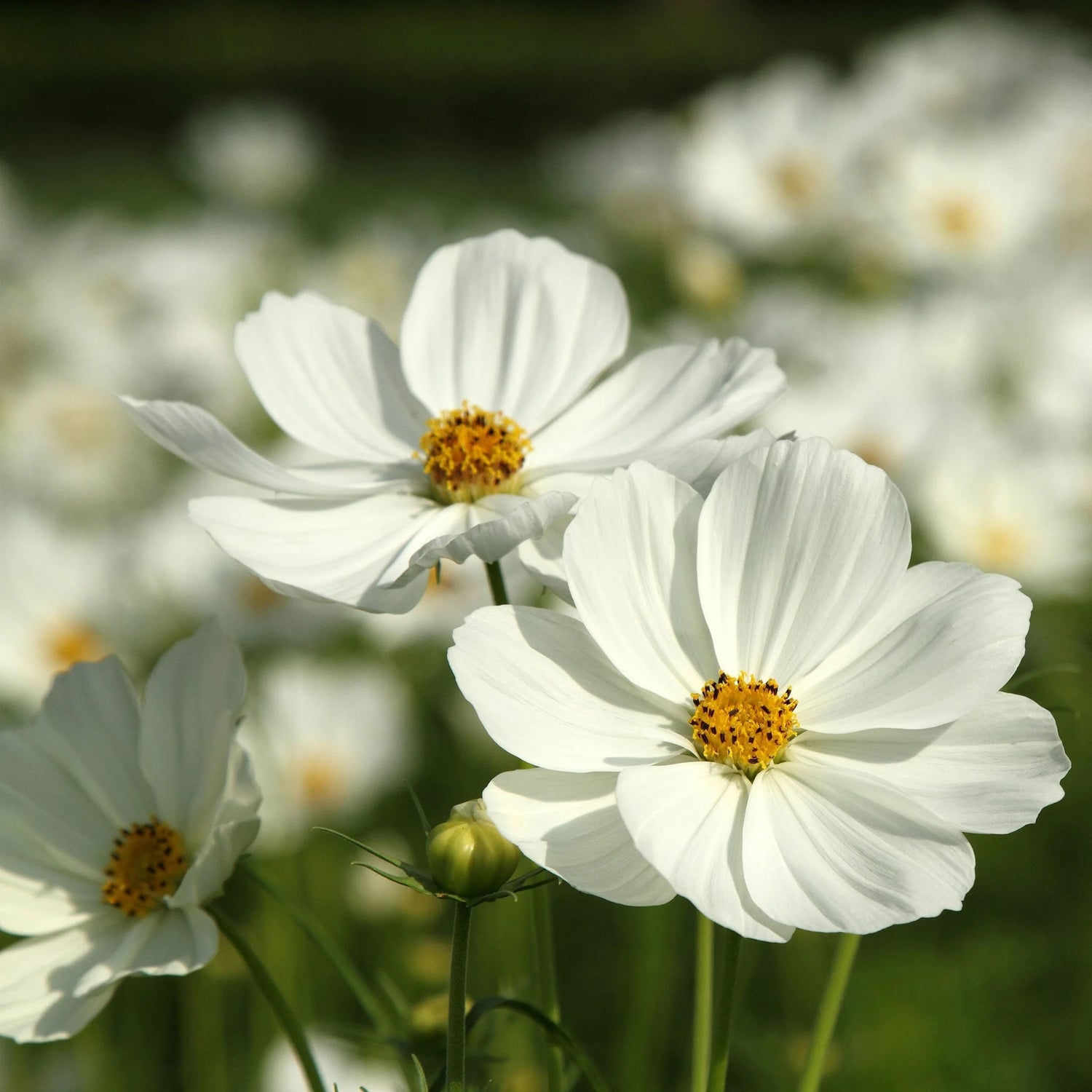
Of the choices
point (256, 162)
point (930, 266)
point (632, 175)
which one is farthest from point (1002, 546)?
point (256, 162)

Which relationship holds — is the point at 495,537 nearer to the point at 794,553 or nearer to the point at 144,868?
the point at 794,553

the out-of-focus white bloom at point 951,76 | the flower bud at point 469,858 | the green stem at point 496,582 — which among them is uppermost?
the out-of-focus white bloom at point 951,76

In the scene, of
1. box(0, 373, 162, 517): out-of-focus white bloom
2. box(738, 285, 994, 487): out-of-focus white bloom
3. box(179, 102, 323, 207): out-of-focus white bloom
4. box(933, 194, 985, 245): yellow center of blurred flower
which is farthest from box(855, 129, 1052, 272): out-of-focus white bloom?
box(179, 102, 323, 207): out-of-focus white bloom

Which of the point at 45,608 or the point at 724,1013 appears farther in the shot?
the point at 45,608

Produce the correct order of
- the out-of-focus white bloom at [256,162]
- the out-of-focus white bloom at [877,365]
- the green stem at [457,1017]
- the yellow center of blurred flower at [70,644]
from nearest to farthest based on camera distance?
the green stem at [457,1017] → the yellow center of blurred flower at [70,644] → the out-of-focus white bloom at [877,365] → the out-of-focus white bloom at [256,162]

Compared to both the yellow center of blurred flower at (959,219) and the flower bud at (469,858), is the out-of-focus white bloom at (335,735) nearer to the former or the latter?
the flower bud at (469,858)

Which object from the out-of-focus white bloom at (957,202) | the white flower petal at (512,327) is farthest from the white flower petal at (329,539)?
the out-of-focus white bloom at (957,202)

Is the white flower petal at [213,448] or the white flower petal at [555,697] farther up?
the white flower petal at [213,448]
